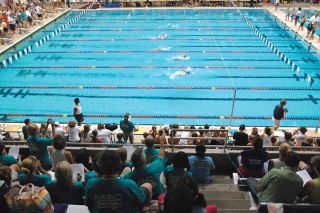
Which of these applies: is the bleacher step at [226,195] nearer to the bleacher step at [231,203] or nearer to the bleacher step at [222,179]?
the bleacher step at [231,203]

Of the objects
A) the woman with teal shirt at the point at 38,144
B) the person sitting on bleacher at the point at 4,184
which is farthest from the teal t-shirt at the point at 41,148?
the person sitting on bleacher at the point at 4,184

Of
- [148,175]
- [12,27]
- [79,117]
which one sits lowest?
[79,117]

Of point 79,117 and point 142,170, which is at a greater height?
point 142,170

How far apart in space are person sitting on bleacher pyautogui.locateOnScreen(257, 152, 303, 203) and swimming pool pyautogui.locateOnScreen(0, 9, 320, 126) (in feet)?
21.0

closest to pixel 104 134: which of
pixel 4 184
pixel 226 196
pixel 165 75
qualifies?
pixel 226 196

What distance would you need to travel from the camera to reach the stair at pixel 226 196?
368 cm

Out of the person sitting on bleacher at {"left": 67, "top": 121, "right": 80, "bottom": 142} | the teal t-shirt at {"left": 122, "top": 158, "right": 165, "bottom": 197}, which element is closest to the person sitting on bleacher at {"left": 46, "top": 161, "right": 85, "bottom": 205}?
the teal t-shirt at {"left": 122, "top": 158, "right": 165, "bottom": 197}

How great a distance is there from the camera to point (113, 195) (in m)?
2.48

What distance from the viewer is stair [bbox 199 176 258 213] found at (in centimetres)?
368

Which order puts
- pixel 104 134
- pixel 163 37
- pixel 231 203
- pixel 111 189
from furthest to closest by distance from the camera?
pixel 163 37 < pixel 104 134 < pixel 231 203 < pixel 111 189

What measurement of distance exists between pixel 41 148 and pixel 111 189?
259cm

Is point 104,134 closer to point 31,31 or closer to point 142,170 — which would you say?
point 142,170

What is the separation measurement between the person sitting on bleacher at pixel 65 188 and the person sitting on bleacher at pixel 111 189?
27.0 inches

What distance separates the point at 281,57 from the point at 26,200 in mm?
13403
